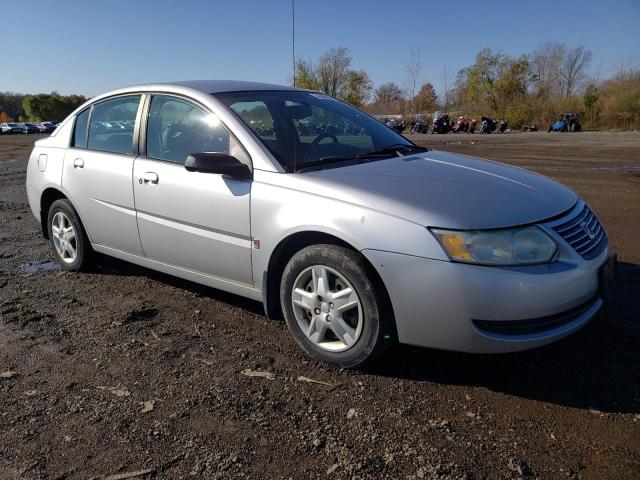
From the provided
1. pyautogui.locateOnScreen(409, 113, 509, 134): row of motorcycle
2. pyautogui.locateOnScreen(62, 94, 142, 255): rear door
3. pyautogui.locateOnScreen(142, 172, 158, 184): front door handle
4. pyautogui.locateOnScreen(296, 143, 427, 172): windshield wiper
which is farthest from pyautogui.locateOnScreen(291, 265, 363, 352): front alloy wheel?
pyautogui.locateOnScreen(409, 113, 509, 134): row of motorcycle

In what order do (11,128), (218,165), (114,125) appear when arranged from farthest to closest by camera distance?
(11,128), (114,125), (218,165)

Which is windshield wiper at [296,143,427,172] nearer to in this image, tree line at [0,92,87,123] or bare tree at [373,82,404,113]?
bare tree at [373,82,404,113]

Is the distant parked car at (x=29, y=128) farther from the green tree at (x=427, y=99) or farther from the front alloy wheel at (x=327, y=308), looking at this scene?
the front alloy wheel at (x=327, y=308)

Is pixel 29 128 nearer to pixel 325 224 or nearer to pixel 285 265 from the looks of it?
pixel 285 265

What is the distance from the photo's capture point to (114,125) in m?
4.34

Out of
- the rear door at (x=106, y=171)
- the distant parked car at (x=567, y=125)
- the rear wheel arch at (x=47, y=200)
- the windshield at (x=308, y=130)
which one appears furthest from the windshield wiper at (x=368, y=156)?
the distant parked car at (x=567, y=125)

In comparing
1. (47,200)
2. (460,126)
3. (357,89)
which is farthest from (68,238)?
(357,89)

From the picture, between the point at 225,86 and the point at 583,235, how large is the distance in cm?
262

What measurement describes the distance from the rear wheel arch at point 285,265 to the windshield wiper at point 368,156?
452mm

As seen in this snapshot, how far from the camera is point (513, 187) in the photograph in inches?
122

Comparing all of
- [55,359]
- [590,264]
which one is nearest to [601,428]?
[590,264]

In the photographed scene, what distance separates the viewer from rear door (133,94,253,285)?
333 centimetres

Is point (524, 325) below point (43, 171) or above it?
below

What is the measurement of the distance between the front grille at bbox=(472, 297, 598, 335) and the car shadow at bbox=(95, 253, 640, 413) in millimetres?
336
